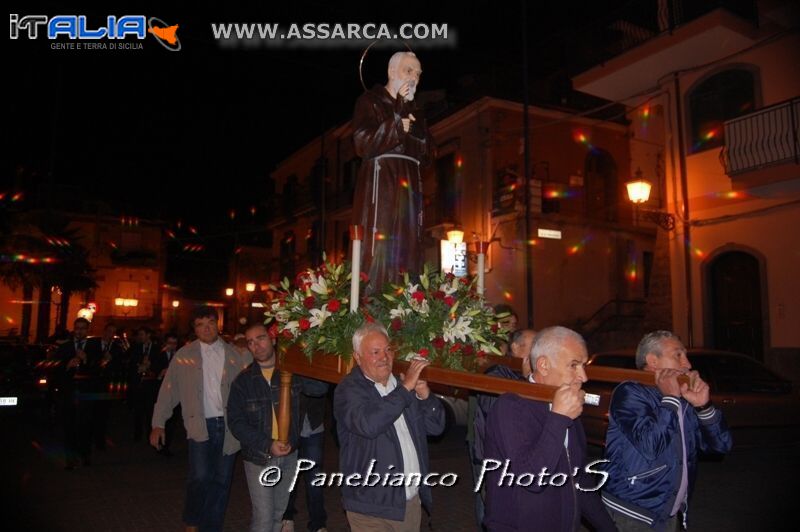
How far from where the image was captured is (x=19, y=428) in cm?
1295

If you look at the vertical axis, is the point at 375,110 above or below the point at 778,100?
below

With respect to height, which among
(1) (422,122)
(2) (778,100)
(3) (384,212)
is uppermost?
(2) (778,100)

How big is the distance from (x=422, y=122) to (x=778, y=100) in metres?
11.6

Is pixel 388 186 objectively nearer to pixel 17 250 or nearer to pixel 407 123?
pixel 407 123

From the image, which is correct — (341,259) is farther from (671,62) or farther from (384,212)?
(671,62)

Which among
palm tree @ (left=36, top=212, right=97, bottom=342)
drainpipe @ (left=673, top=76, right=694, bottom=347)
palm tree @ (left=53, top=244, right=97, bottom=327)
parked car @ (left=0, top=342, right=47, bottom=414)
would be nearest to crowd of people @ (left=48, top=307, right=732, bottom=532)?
parked car @ (left=0, top=342, right=47, bottom=414)

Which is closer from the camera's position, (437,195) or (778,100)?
(778,100)

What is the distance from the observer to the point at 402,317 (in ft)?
12.2

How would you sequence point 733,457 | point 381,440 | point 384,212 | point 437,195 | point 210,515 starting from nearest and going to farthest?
1. point 381,440
2. point 384,212
3. point 210,515
4. point 733,457
5. point 437,195

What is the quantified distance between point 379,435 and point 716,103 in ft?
45.7

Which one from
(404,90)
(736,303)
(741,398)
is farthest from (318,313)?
(736,303)

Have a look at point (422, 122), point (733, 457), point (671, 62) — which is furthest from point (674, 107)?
point (422, 122)

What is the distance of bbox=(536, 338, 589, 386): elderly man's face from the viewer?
2.77 meters

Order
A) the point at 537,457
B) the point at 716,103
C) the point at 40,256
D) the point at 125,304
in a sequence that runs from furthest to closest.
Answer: the point at 125,304 → the point at 40,256 → the point at 716,103 → the point at 537,457
